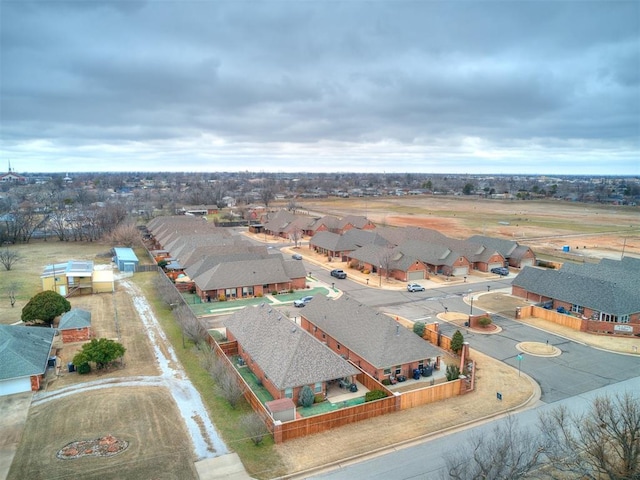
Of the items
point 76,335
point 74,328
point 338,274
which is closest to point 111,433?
point 74,328

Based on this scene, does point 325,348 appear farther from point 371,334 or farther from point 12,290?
point 12,290

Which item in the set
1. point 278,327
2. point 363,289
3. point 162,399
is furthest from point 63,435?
point 363,289

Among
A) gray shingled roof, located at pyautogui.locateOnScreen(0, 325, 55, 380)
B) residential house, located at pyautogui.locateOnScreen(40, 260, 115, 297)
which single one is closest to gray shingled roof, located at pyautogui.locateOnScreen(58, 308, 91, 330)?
gray shingled roof, located at pyautogui.locateOnScreen(0, 325, 55, 380)

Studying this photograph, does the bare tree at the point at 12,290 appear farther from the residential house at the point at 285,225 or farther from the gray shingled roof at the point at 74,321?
the residential house at the point at 285,225

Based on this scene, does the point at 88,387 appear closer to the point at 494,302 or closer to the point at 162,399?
the point at 162,399

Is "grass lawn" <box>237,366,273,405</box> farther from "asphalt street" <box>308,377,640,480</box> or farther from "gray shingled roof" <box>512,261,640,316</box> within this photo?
"gray shingled roof" <box>512,261,640,316</box>
